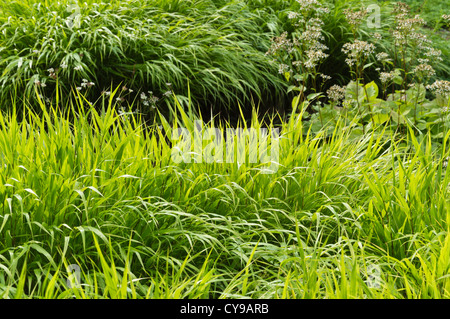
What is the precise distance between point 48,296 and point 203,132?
1.25m

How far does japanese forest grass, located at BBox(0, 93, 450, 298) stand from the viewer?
6.22ft

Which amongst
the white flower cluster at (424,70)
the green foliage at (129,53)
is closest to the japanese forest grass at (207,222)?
the white flower cluster at (424,70)

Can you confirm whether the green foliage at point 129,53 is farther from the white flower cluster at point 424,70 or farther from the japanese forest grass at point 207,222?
the japanese forest grass at point 207,222

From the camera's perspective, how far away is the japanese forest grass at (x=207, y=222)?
74.7 inches

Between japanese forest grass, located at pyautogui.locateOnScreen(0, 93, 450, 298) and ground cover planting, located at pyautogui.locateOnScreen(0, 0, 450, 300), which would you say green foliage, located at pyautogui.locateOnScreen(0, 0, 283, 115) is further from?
japanese forest grass, located at pyautogui.locateOnScreen(0, 93, 450, 298)

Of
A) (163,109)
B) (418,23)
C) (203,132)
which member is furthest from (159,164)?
(418,23)

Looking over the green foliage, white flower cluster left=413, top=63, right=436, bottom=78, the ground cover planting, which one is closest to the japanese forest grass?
the ground cover planting

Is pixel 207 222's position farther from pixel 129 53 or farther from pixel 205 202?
pixel 129 53

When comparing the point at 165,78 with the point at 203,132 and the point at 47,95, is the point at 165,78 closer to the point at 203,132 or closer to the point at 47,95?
the point at 47,95

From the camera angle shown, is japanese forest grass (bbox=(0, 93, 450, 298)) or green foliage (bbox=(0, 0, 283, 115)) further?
green foliage (bbox=(0, 0, 283, 115))

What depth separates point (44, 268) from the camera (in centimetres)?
200

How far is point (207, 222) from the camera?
2277 mm

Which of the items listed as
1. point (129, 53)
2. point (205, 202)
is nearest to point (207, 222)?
point (205, 202)

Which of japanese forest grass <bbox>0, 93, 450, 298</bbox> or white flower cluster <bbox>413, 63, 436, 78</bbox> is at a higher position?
white flower cluster <bbox>413, 63, 436, 78</bbox>
